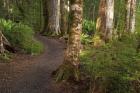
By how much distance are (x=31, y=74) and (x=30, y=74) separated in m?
0.04

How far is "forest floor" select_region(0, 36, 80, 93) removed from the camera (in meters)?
11.2

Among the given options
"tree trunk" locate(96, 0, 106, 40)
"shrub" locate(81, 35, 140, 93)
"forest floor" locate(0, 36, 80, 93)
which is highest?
"tree trunk" locate(96, 0, 106, 40)

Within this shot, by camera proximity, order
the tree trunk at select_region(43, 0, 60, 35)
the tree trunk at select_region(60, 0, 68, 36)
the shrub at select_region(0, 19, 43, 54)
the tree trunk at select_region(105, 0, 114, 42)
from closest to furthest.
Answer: the shrub at select_region(0, 19, 43, 54) < the tree trunk at select_region(105, 0, 114, 42) < the tree trunk at select_region(43, 0, 60, 35) < the tree trunk at select_region(60, 0, 68, 36)

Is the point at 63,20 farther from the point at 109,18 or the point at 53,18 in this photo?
the point at 109,18

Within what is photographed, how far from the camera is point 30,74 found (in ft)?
43.5

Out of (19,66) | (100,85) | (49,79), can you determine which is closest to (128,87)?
(100,85)

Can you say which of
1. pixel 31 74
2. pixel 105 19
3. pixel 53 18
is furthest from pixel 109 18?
pixel 53 18

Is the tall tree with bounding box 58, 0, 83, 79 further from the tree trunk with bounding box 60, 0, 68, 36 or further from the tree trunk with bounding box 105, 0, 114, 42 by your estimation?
the tree trunk with bounding box 60, 0, 68, 36

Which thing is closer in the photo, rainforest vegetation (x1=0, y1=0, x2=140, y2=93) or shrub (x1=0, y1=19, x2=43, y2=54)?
rainforest vegetation (x1=0, y1=0, x2=140, y2=93)

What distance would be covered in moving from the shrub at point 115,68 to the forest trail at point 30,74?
1.42 meters

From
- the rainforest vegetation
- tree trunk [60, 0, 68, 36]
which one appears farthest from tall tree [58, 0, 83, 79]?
tree trunk [60, 0, 68, 36]

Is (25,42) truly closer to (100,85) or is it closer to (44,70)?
(44,70)

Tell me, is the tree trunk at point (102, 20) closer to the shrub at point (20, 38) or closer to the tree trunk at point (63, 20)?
the shrub at point (20, 38)

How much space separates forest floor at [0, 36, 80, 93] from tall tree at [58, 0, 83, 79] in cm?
62
